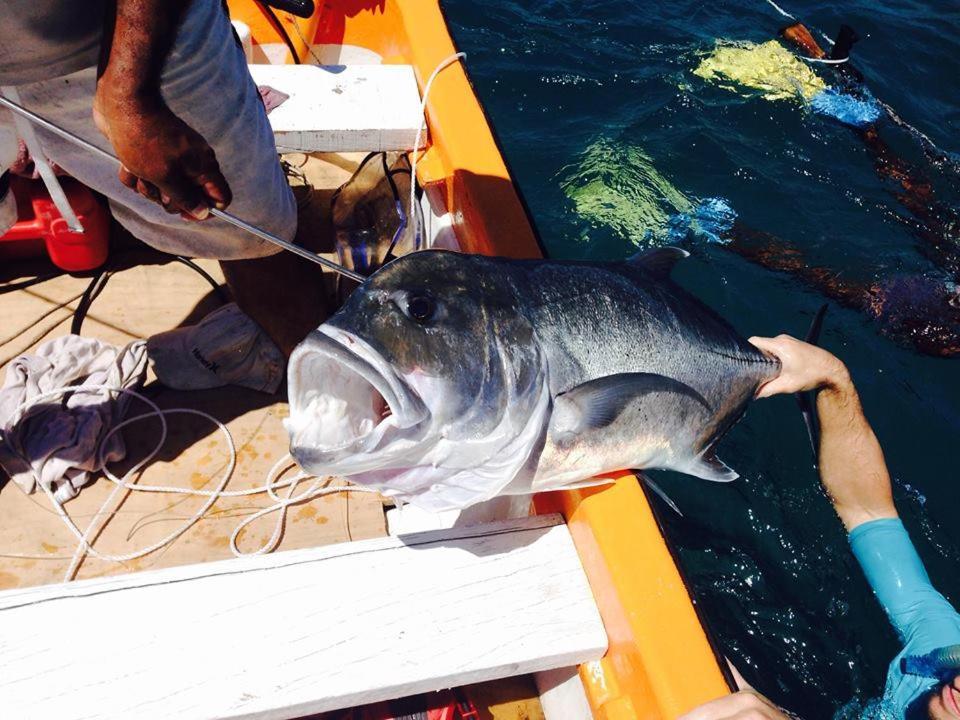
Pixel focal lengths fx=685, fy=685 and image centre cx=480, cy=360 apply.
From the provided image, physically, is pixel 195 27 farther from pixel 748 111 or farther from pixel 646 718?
pixel 748 111

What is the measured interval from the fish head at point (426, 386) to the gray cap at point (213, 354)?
5.15 feet

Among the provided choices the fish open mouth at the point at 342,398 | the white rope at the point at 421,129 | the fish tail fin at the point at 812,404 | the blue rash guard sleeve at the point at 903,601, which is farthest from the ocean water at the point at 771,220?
the fish open mouth at the point at 342,398

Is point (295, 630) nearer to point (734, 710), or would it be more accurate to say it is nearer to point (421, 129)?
point (734, 710)

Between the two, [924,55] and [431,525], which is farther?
[924,55]

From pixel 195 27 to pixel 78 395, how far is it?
5.37 ft

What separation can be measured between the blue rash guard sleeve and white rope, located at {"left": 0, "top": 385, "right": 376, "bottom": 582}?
2218 millimetres

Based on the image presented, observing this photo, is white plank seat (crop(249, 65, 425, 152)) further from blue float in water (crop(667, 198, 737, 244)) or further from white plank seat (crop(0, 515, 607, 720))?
blue float in water (crop(667, 198, 737, 244))

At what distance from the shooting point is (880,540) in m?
2.92

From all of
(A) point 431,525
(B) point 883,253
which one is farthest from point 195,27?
(B) point 883,253

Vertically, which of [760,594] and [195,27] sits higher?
[195,27]

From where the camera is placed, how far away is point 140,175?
1.98 metres

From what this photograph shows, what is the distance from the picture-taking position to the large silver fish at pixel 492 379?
1.60 metres

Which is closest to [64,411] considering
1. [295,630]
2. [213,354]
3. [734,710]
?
[213,354]

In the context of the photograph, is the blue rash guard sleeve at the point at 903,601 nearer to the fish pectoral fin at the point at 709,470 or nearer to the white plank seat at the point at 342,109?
the fish pectoral fin at the point at 709,470
